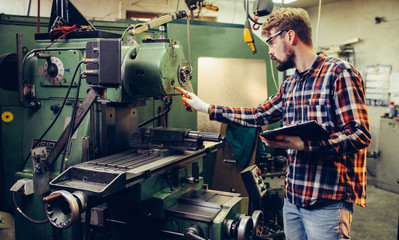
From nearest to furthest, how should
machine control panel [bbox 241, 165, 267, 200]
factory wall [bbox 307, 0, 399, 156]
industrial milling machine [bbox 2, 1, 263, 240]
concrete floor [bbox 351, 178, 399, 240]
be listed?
industrial milling machine [bbox 2, 1, 263, 240]
machine control panel [bbox 241, 165, 267, 200]
concrete floor [bbox 351, 178, 399, 240]
factory wall [bbox 307, 0, 399, 156]

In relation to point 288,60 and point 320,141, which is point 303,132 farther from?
point 288,60

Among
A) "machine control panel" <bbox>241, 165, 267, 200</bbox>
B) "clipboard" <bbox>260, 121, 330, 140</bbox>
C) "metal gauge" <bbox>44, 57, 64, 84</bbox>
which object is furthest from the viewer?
"machine control panel" <bbox>241, 165, 267, 200</bbox>

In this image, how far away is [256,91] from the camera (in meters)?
3.04

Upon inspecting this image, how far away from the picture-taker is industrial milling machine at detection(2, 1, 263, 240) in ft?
4.22

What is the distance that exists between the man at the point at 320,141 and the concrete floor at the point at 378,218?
1734mm

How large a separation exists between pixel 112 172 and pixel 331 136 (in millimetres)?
771

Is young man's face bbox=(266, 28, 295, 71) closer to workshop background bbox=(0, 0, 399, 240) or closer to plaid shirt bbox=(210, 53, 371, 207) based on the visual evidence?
plaid shirt bbox=(210, 53, 371, 207)

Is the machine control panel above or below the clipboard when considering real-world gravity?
below

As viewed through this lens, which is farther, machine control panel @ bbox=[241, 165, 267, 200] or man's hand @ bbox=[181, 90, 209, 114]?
machine control panel @ bbox=[241, 165, 267, 200]

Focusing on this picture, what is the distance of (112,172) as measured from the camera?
1.21 m

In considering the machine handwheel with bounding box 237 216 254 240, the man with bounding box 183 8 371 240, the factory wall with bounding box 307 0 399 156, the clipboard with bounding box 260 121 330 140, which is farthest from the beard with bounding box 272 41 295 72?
the factory wall with bounding box 307 0 399 156

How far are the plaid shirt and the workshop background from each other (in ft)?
2.61

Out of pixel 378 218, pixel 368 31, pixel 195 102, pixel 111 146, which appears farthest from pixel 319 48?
pixel 111 146

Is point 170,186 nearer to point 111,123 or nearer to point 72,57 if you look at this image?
point 111,123
